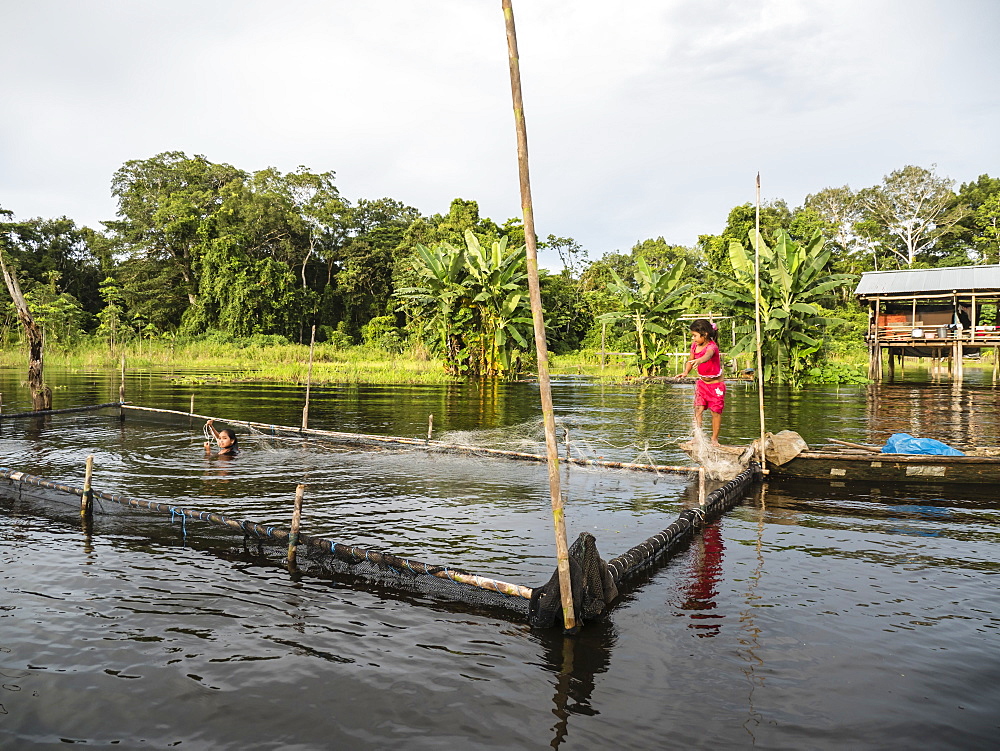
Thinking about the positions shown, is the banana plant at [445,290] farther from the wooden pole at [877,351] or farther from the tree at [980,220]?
the tree at [980,220]

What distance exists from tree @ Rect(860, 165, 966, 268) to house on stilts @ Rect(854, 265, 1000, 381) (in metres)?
17.2

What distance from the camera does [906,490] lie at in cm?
910

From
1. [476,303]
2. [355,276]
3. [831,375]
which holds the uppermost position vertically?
[355,276]

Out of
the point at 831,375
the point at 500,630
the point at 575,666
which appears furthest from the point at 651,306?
the point at 575,666

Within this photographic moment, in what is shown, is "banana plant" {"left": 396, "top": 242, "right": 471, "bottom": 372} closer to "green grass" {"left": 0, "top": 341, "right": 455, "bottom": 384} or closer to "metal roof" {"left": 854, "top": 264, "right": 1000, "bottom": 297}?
"green grass" {"left": 0, "top": 341, "right": 455, "bottom": 384}

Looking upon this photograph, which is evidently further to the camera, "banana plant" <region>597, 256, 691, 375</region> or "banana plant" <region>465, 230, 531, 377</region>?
"banana plant" <region>597, 256, 691, 375</region>

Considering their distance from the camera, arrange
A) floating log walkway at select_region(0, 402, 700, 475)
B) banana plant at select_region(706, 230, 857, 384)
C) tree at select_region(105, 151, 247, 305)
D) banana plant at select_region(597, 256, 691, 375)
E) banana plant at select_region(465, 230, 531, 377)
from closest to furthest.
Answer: floating log walkway at select_region(0, 402, 700, 475), banana plant at select_region(706, 230, 857, 384), banana plant at select_region(465, 230, 531, 377), banana plant at select_region(597, 256, 691, 375), tree at select_region(105, 151, 247, 305)

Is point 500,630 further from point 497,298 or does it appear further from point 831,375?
point 831,375

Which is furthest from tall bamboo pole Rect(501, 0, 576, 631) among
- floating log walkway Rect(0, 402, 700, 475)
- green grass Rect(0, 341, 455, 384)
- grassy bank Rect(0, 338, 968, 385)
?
green grass Rect(0, 341, 455, 384)

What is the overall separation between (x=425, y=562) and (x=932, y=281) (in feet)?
84.7

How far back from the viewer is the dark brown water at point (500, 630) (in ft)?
12.6

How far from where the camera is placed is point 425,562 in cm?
598

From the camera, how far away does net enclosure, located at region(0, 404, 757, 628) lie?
4918 millimetres

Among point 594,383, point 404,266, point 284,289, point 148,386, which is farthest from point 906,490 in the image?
point 284,289
